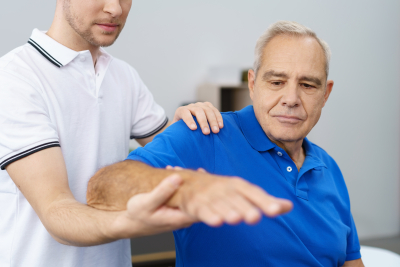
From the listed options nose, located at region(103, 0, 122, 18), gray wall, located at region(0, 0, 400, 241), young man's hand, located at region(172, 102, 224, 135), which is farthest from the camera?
gray wall, located at region(0, 0, 400, 241)

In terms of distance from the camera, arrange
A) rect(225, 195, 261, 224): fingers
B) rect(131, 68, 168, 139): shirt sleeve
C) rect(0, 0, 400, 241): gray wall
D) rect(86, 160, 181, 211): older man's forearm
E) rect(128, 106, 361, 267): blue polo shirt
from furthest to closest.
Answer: rect(0, 0, 400, 241): gray wall < rect(131, 68, 168, 139): shirt sleeve < rect(128, 106, 361, 267): blue polo shirt < rect(86, 160, 181, 211): older man's forearm < rect(225, 195, 261, 224): fingers

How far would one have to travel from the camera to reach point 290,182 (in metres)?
1.29

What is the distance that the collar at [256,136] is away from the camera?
1.31 m

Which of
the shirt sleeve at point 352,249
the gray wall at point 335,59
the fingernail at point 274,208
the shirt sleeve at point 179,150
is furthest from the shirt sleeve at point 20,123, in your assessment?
the gray wall at point 335,59

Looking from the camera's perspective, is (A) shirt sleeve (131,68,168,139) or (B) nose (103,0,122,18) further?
(A) shirt sleeve (131,68,168,139)

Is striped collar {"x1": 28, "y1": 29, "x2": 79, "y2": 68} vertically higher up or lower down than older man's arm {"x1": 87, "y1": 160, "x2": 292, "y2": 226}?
higher up

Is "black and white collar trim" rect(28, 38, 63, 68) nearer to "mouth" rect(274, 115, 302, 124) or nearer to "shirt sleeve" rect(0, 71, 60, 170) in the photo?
"shirt sleeve" rect(0, 71, 60, 170)

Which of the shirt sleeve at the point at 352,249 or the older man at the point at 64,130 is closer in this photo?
the older man at the point at 64,130

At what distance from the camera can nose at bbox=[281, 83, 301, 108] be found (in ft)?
4.36

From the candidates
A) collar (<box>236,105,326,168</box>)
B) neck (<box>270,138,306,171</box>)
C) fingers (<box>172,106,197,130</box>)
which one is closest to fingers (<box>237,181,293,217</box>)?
fingers (<box>172,106,197,130</box>)

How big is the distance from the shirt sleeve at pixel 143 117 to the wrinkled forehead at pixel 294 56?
59 cm

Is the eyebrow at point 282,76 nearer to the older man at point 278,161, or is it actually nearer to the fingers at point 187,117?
the older man at point 278,161

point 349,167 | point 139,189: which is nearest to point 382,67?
point 349,167

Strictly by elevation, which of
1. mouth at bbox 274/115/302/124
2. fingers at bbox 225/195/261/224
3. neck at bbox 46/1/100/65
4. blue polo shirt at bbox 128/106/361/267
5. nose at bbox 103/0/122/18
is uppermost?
nose at bbox 103/0/122/18
